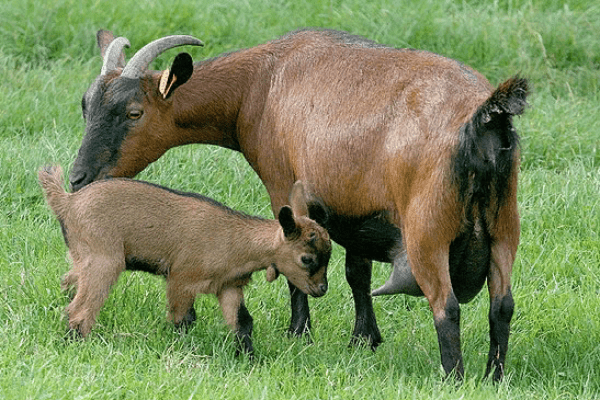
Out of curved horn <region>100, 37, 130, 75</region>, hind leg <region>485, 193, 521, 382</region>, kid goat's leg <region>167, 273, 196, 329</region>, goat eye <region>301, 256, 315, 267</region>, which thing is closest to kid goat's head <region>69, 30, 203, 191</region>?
curved horn <region>100, 37, 130, 75</region>

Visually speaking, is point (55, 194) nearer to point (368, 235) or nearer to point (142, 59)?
point (142, 59)

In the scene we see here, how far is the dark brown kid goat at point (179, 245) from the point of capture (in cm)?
622

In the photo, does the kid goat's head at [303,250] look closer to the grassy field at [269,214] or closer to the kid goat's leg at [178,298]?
the grassy field at [269,214]

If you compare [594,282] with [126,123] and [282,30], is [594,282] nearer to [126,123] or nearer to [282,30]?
[126,123]

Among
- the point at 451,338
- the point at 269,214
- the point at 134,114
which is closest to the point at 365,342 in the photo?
the point at 451,338

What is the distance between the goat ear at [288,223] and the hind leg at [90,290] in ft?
3.09

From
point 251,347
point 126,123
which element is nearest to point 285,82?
point 126,123

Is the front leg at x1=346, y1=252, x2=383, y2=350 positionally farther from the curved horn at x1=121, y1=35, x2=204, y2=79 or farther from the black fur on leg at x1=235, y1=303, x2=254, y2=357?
the curved horn at x1=121, y1=35, x2=204, y2=79

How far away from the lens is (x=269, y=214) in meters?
8.66

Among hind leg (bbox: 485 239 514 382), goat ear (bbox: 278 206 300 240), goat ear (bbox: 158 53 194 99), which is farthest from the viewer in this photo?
goat ear (bbox: 158 53 194 99)

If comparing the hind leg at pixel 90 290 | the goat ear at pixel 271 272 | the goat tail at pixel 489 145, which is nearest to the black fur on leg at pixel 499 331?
the goat tail at pixel 489 145

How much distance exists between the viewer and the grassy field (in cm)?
581

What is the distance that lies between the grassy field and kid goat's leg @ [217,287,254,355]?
0.09 meters

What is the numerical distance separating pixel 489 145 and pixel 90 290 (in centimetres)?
227
